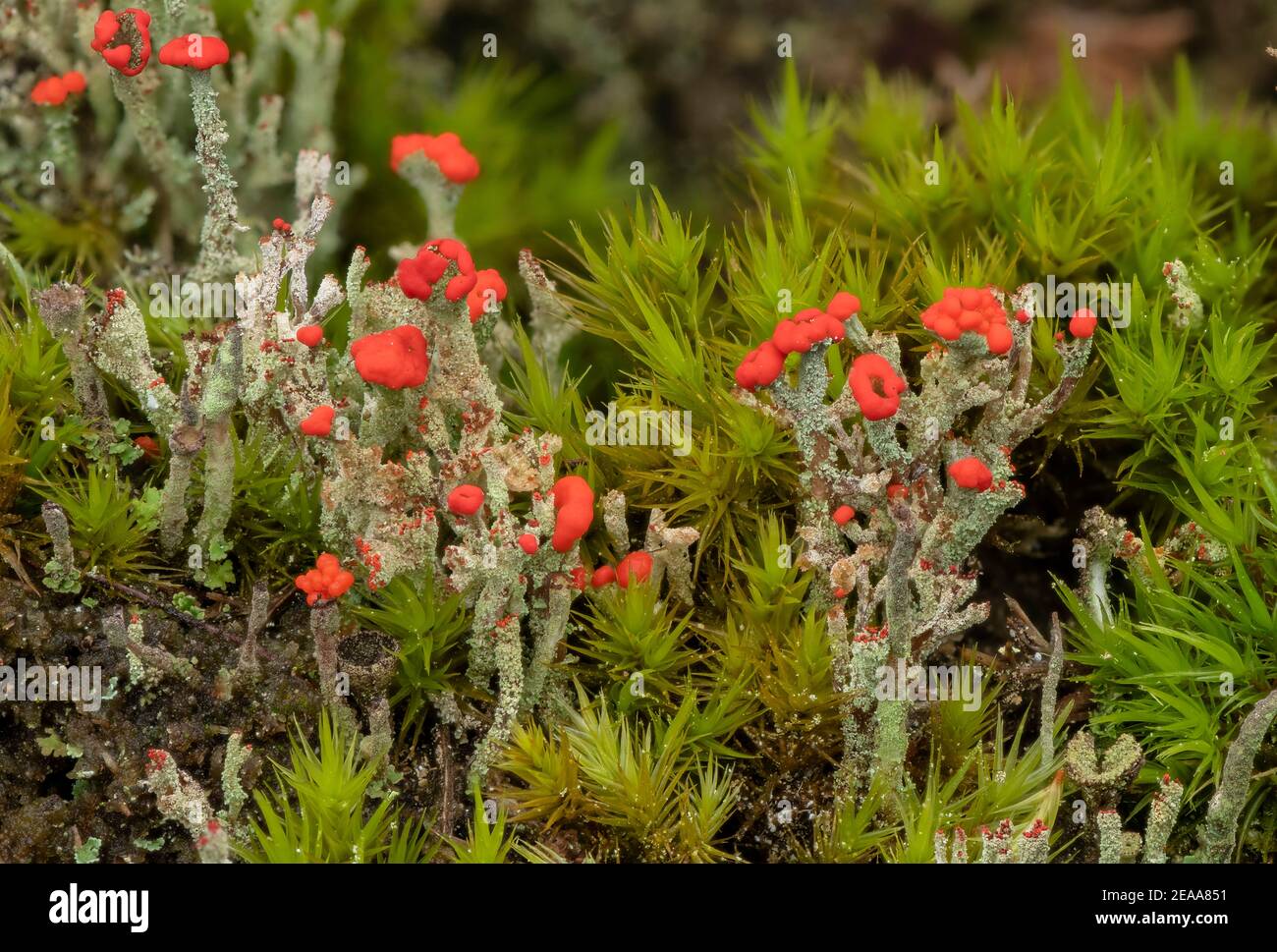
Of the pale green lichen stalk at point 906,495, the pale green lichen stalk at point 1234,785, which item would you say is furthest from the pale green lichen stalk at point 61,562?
the pale green lichen stalk at point 1234,785

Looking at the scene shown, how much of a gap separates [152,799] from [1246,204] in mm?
1828

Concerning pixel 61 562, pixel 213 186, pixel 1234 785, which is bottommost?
pixel 1234 785

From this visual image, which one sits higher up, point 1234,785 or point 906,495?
point 906,495

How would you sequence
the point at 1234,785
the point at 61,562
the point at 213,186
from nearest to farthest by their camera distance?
the point at 1234,785 → the point at 61,562 → the point at 213,186

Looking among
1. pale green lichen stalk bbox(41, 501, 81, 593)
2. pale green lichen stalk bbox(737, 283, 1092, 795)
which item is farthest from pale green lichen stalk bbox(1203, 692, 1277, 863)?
pale green lichen stalk bbox(41, 501, 81, 593)

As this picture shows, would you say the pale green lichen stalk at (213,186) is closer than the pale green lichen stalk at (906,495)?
No

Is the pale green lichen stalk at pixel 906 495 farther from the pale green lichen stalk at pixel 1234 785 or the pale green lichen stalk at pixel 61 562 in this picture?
the pale green lichen stalk at pixel 61 562

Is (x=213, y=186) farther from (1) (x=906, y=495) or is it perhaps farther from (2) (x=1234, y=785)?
(2) (x=1234, y=785)

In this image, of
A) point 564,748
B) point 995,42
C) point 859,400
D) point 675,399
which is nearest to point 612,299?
point 675,399

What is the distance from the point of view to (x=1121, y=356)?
70.9 inches

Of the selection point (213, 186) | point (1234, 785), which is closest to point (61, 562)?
point (213, 186)

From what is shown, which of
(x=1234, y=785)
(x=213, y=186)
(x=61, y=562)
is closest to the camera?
(x=1234, y=785)

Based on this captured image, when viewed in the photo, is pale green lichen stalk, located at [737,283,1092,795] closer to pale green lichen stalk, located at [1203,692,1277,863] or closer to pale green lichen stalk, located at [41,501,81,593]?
pale green lichen stalk, located at [1203,692,1277,863]

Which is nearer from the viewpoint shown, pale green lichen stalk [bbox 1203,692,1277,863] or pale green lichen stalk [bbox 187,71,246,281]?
pale green lichen stalk [bbox 1203,692,1277,863]
